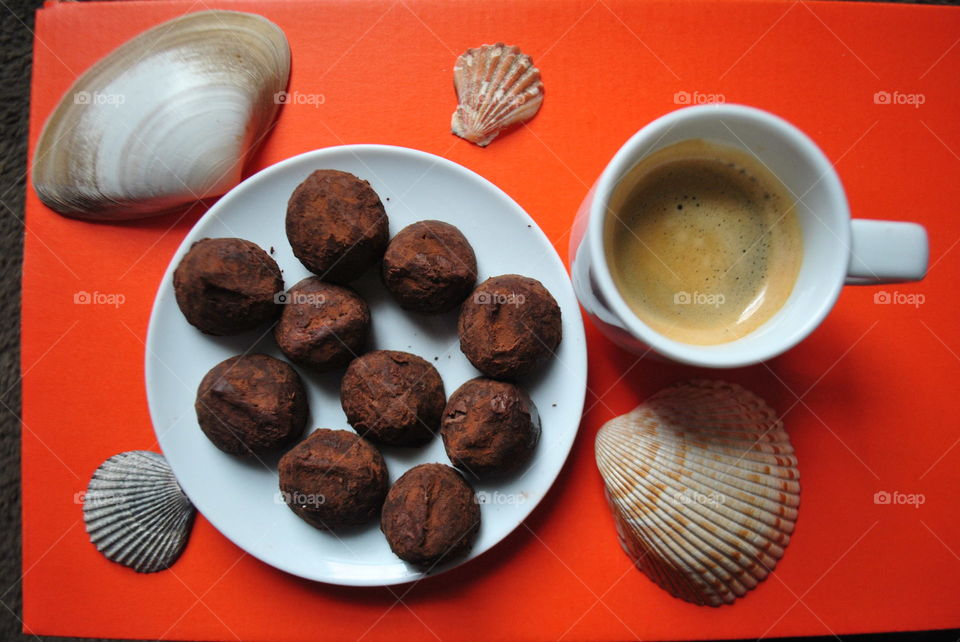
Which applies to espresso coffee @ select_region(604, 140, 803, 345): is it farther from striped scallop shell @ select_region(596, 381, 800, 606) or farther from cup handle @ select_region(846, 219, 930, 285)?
striped scallop shell @ select_region(596, 381, 800, 606)

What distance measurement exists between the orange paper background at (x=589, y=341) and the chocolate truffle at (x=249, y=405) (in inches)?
9.4

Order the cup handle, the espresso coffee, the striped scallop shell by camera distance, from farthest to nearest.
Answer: the striped scallop shell → the espresso coffee → the cup handle

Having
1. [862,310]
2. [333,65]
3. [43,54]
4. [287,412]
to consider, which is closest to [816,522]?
[862,310]

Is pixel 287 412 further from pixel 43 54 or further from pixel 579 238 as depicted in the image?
pixel 43 54

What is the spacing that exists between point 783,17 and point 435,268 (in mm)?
764

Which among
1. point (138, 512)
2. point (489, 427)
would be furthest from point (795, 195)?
point (138, 512)

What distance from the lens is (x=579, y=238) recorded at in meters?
0.80

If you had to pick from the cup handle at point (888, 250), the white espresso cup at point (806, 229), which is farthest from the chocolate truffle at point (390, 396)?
the cup handle at point (888, 250)

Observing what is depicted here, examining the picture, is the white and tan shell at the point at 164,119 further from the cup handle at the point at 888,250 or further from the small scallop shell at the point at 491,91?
the cup handle at the point at 888,250

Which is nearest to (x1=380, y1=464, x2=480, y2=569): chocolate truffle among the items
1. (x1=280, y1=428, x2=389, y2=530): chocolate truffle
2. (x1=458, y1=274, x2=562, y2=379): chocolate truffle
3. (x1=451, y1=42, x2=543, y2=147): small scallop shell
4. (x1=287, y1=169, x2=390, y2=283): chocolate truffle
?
(x1=280, y1=428, x2=389, y2=530): chocolate truffle

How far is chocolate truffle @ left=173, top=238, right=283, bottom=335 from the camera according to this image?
0.79 metres

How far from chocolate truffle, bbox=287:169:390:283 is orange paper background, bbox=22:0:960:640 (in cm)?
22

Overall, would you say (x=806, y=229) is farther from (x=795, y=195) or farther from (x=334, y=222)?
(x=334, y=222)

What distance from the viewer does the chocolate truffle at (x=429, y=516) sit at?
794mm
